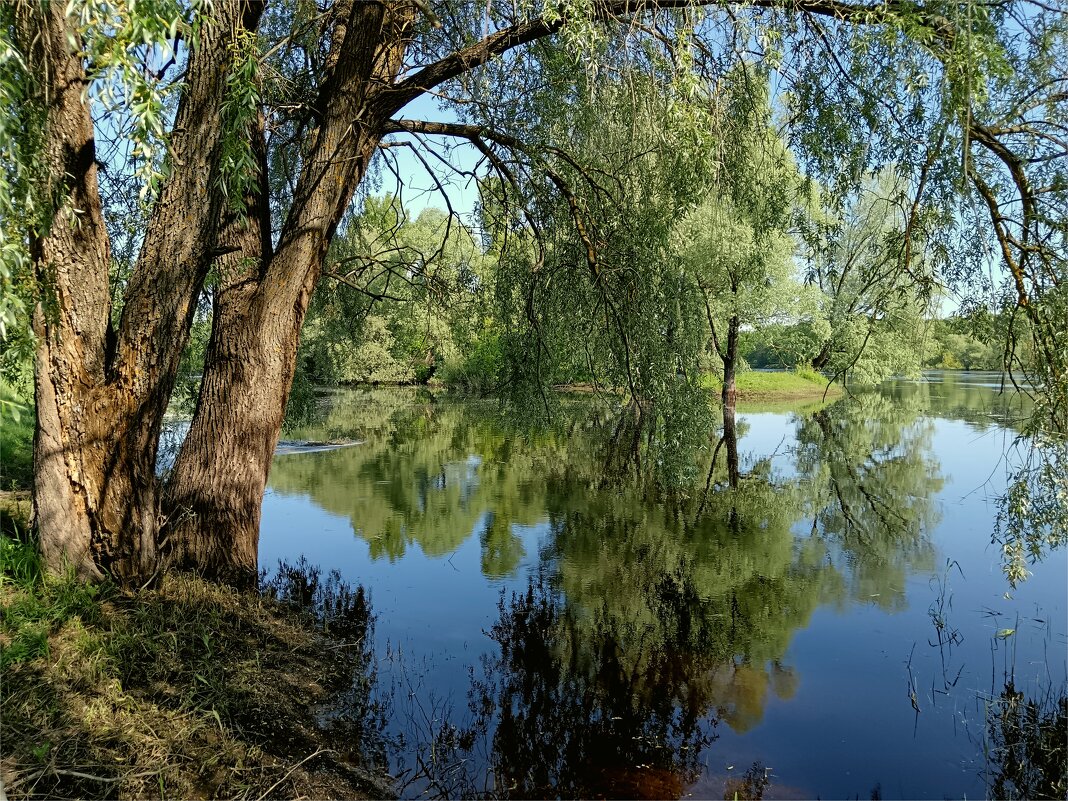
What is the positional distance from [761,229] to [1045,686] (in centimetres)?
A: 366

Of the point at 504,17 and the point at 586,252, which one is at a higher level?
the point at 504,17

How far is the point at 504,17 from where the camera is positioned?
5.32m

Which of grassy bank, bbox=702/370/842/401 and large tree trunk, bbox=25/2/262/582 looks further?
grassy bank, bbox=702/370/842/401

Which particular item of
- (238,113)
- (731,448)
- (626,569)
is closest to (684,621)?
(626,569)

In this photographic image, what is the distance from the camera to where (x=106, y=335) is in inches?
158

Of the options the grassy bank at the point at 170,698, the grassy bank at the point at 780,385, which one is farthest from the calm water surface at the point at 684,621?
the grassy bank at the point at 780,385

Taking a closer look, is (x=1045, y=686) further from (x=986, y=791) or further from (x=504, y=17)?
(x=504, y=17)

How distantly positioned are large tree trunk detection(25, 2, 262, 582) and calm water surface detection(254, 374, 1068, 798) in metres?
1.98

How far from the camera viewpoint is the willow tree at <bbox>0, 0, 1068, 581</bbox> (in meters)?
3.44

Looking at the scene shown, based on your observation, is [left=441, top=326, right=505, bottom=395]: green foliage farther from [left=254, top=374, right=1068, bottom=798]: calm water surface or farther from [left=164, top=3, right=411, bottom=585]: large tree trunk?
[left=164, top=3, right=411, bottom=585]: large tree trunk

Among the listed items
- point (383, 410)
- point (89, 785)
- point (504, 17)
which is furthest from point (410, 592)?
point (383, 410)

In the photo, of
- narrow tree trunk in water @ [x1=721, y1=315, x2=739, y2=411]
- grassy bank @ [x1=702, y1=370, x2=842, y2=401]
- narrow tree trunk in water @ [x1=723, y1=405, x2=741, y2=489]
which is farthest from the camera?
grassy bank @ [x1=702, y1=370, x2=842, y2=401]

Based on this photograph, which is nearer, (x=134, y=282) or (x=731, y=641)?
(x=134, y=282)

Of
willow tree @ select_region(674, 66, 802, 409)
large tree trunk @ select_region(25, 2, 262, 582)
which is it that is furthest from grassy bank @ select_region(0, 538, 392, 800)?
willow tree @ select_region(674, 66, 802, 409)
